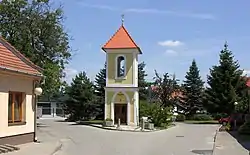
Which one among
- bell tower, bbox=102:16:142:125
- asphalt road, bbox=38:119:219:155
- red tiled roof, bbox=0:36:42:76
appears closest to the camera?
asphalt road, bbox=38:119:219:155

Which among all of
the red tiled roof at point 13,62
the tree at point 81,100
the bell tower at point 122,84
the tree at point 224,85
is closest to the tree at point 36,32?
the bell tower at point 122,84

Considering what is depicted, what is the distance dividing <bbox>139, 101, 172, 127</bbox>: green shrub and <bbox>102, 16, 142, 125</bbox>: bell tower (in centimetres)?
106

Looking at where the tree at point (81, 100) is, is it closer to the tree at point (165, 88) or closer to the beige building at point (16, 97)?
the tree at point (165, 88)

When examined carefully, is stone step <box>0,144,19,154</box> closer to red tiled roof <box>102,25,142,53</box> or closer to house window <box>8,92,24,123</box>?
house window <box>8,92,24,123</box>

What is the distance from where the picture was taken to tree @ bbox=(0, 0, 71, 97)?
38250mm

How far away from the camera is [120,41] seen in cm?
4812

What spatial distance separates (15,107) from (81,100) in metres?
42.1

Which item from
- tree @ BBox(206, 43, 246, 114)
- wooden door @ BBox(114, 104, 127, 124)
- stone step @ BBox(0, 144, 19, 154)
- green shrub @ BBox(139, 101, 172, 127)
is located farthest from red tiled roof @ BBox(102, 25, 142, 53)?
stone step @ BBox(0, 144, 19, 154)

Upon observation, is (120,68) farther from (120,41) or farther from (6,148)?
(6,148)

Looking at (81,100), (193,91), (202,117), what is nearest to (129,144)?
(81,100)

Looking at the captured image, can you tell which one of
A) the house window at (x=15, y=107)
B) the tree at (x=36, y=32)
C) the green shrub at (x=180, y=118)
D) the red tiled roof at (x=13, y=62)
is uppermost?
the tree at (x=36, y=32)

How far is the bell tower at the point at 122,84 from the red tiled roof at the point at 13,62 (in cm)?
2433

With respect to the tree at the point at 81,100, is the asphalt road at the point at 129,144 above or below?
below

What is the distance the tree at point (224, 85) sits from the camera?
62.7 m
